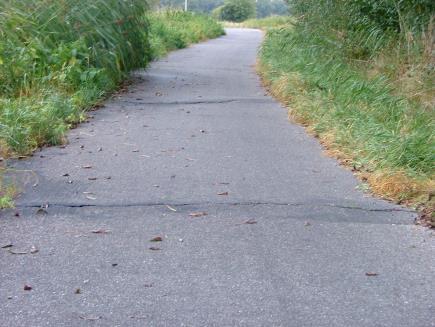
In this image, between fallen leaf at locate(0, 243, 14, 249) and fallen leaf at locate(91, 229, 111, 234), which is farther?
fallen leaf at locate(91, 229, 111, 234)

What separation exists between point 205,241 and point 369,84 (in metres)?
5.82

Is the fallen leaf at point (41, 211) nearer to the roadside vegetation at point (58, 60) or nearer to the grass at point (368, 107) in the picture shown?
the roadside vegetation at point (58, 60)

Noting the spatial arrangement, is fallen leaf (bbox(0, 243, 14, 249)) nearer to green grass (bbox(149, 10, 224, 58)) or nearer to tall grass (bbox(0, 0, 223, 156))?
tall grass (bbox(0, 0, 223, 156))

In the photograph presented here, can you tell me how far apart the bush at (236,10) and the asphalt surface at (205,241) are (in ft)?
235

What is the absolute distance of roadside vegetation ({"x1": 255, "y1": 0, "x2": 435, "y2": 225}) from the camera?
6629 mm

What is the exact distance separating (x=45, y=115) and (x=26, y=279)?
14.7 feet

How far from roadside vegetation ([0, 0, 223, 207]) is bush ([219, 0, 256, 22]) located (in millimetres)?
65225

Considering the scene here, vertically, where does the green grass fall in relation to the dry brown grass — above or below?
below

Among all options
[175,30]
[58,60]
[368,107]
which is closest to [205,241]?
[368,107]

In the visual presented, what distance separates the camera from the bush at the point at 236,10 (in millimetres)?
78438

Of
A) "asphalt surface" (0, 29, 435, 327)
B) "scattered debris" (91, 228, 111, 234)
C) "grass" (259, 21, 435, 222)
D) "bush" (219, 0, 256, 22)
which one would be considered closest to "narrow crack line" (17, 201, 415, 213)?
"asphalt surface" (0, 29, 435, 327)

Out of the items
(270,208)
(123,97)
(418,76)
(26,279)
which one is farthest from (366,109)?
(26,279)

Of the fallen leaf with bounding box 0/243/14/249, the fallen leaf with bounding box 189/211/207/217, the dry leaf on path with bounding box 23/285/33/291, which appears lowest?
the fallen leaf with bounding box 189/211/207/217

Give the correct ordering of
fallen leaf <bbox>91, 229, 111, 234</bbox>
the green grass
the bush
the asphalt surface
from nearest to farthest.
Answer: the asphalt surface → fallen leaf <bbox>91, 229, 111, 234</bbox> → the green grass → the bush
